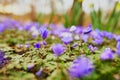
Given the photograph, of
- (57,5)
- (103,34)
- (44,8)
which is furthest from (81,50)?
(57,5)

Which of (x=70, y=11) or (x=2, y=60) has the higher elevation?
(x=70, y=11)

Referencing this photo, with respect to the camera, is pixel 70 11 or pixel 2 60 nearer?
pixel 2 60

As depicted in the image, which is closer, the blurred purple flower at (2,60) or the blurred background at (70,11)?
the blurred purple flower at (2,60)

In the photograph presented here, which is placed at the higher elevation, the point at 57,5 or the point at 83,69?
the point at 57,5

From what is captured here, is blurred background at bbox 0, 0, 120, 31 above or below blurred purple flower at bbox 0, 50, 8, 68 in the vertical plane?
above

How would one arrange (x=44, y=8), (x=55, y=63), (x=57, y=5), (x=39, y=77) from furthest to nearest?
1. (x=57, y=5)
2. (x=44, y=8)
3. (x=55, y=63)
4. (x=39, y=77)

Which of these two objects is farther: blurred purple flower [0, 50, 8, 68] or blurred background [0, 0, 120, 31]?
blurred background [0, 0, 120, 31]

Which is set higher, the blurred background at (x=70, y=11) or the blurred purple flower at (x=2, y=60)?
the blurred background at (x=70, y=11)

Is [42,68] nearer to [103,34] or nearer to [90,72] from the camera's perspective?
[90,72]
